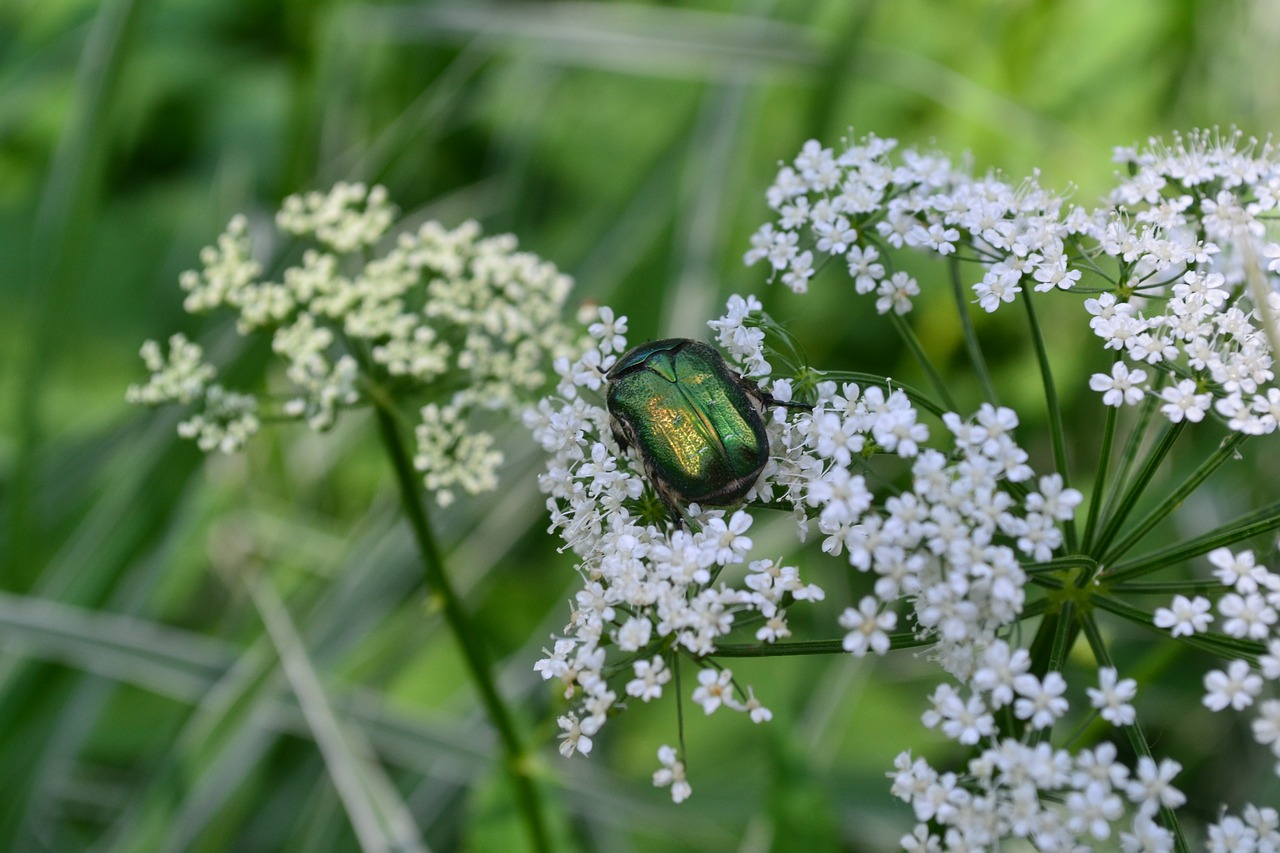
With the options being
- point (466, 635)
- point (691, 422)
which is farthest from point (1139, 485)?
point (466, 635)

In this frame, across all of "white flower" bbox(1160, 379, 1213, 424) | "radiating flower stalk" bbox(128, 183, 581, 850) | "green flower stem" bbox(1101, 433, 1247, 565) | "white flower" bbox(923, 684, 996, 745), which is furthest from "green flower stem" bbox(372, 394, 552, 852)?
"white flower" bbox(1160, 379, 1213, 424)

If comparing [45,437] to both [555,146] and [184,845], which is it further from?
[555,146]

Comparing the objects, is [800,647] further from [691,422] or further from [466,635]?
[466,635]

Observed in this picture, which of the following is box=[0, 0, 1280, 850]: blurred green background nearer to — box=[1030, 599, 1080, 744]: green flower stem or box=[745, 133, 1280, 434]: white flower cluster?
box=[1030, 599, 1080, 744]: green flower stem

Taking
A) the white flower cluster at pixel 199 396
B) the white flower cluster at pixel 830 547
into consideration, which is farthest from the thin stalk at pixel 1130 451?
the white flower cluster at pixel 199 396

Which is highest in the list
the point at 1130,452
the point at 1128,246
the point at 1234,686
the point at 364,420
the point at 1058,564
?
the point at 364,420
